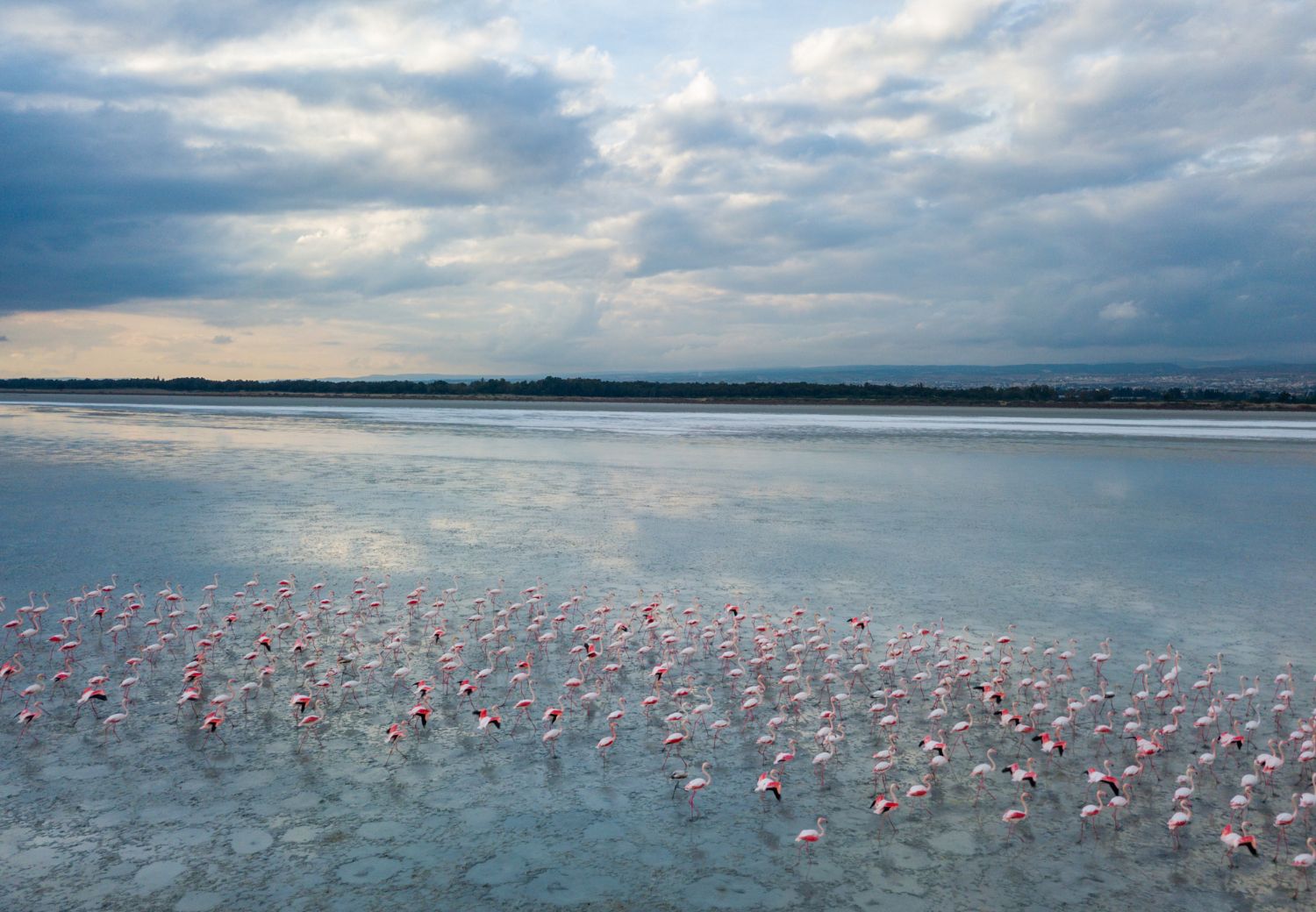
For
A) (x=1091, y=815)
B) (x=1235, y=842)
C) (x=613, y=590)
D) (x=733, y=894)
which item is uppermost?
(x=613, y=590)

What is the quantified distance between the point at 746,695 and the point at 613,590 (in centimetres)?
459

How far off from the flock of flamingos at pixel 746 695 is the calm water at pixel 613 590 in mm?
261

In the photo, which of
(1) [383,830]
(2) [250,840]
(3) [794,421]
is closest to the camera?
(2) [250,840]

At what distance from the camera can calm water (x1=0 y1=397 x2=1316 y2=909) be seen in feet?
21.5

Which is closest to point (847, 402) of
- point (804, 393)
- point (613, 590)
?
point (804, 393)

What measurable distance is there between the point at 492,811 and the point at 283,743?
100 inches

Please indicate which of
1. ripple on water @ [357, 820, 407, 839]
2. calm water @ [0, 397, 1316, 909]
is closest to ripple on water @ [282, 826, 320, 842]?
calm water @ [0, 397, 1316, 909]

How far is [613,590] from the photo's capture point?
1417 cm

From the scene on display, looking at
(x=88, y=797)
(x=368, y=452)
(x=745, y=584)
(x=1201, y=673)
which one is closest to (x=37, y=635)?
(x=88, y=797)

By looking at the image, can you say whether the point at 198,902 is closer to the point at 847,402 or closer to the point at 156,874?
the point at 156,874

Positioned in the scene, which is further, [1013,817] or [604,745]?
[604,745]

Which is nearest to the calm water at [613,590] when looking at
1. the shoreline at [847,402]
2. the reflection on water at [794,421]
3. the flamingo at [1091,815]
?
the flamingo at [1091,815]

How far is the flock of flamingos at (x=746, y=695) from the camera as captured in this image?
7.83 meters

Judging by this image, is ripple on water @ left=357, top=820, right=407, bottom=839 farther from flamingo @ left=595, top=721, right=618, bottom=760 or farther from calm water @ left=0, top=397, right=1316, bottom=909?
flamingo @ left=595, top=721, right=618, bottom=760
